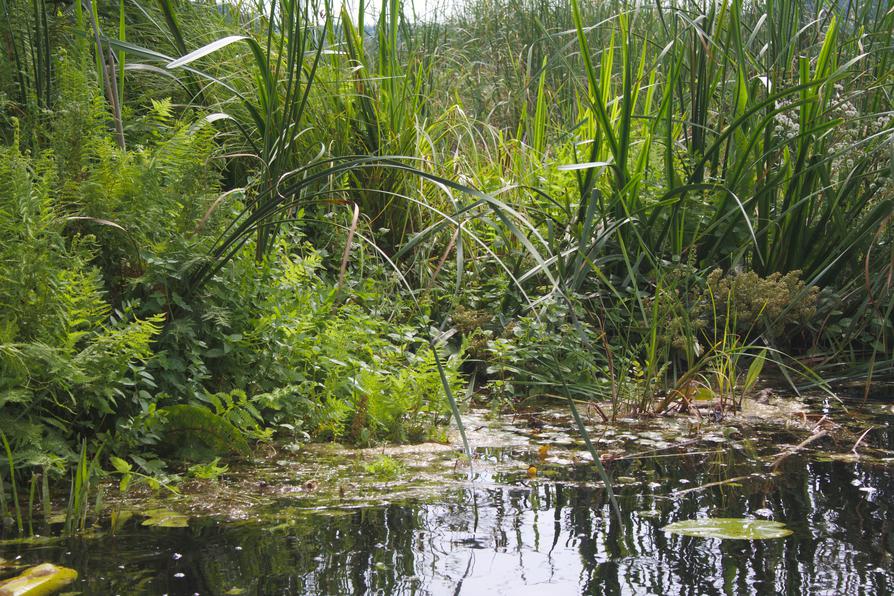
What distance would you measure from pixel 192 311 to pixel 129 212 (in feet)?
1.10

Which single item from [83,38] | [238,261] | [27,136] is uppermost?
[83,38]

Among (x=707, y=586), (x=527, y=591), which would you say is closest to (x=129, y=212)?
(x=527, y=591)

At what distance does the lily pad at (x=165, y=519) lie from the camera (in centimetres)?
197

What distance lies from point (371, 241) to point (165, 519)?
199 centimetres

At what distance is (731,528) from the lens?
190 centimetres

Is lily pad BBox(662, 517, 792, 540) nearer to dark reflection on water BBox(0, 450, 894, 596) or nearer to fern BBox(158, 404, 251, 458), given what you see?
dark reflection on water BBox(0, 450, 894, 596)

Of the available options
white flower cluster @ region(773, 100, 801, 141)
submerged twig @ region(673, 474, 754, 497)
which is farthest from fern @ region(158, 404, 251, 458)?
white flower cluster @ region(773, 100, 801, 141)

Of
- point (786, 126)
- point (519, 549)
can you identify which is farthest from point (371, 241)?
point (519, 549)

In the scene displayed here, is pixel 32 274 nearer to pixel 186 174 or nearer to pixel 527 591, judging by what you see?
pixel 186 174

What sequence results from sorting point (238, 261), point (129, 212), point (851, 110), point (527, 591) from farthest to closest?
point (851, 110) < point (238, 261) < point (129, 212) < point (527, 591)

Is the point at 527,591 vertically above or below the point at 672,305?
below

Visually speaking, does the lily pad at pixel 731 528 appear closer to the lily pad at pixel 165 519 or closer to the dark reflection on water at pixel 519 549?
the dark reflection on water at pixel 519 549

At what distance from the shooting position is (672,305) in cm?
326

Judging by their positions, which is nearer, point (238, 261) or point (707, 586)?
point (707, 586)
